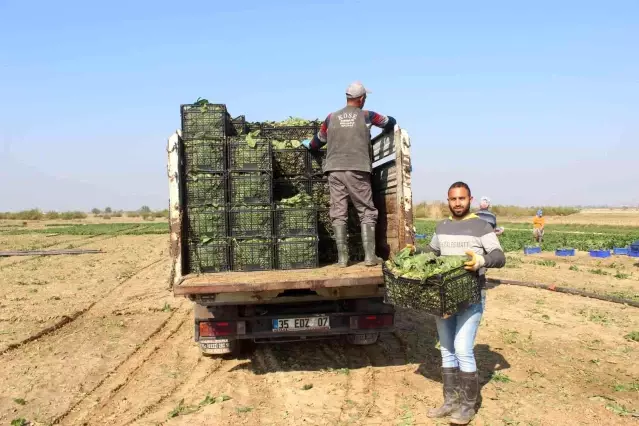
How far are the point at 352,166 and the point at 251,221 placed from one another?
1343 millimetres

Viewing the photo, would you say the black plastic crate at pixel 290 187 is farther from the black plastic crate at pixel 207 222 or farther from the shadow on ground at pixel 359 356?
the shadow on ground at pixel 359 356

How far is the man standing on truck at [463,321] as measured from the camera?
4.38 m

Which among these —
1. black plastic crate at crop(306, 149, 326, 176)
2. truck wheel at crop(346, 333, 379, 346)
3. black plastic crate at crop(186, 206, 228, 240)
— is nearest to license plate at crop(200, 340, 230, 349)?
black plastic crate at crop(186, 206, 228, 240)

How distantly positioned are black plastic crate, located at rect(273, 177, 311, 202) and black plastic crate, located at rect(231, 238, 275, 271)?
1.05m

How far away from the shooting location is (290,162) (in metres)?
6.86

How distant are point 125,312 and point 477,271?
24.9 ft

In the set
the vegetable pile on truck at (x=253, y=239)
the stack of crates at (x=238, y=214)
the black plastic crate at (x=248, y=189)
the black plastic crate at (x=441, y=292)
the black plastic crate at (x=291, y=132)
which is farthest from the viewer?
the black plastic crate at (x=291, y=132)

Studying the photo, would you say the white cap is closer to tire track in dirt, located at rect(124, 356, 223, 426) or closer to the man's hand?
the man's hand

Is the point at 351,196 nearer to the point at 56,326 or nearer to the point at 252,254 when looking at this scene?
the point at 252,254

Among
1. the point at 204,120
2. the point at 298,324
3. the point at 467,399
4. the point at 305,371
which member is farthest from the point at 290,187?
the point at 467,399

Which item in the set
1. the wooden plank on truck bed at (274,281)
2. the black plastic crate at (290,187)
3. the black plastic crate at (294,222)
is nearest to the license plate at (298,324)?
the wooden plank on truck bed at (274,281)

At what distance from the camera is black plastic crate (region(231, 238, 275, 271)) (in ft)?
19.3

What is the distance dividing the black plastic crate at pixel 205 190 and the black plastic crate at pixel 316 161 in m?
1.33

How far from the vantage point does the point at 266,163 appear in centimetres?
604
